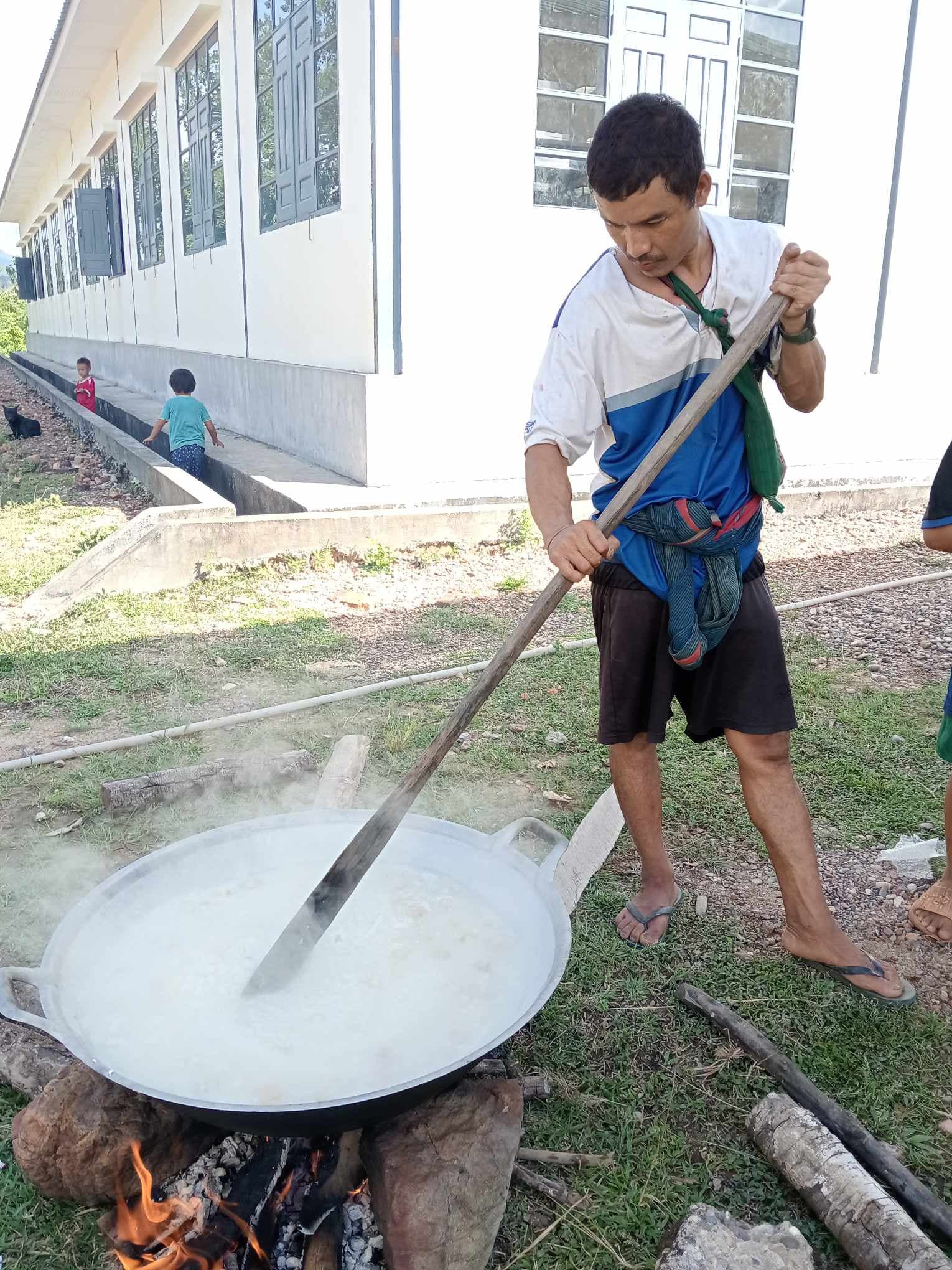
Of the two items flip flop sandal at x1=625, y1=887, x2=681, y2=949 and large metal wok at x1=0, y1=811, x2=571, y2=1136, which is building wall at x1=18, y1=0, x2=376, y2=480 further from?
large metal wok at x1=0, y1=811, x2=571, y2=1136

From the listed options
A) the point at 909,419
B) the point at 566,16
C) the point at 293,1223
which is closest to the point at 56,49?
the point at 566,16

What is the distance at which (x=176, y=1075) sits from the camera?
5.72ft

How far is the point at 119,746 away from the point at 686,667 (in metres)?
2.40

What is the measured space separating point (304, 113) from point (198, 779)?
698 cm

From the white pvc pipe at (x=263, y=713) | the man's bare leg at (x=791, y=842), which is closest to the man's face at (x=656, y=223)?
the man's bare leg at (x=791, y=842)

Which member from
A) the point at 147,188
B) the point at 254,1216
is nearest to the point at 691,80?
the point at 254,1216

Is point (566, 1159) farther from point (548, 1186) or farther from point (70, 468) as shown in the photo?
point (70, 468)

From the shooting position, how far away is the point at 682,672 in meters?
2.48

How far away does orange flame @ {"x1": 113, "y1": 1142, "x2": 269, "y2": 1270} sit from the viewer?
5.44ft

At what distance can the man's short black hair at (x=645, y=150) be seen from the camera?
193 cm

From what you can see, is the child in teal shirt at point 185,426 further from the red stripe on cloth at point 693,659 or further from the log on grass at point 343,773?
the red stripe on cloth at point 693,659

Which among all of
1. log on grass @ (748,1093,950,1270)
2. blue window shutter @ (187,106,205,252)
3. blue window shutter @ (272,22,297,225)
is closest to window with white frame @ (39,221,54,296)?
blue window shutter @ (187,106,205,252)

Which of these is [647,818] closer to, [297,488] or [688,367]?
[688,367]

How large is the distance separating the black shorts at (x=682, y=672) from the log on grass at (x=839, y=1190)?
2.77ft
